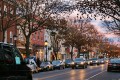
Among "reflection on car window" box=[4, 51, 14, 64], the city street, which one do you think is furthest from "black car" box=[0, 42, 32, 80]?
Answer: the city street

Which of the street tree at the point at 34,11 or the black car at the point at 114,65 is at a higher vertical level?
the street tree at the point at 34,11

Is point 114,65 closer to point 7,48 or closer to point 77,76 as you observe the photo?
point 77,76

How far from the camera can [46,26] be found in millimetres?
49844

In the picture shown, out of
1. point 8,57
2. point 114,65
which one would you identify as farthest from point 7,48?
point 114,65

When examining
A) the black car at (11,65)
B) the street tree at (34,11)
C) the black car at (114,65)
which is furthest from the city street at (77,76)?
the black car at (11,65)

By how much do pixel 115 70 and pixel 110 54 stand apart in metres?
142

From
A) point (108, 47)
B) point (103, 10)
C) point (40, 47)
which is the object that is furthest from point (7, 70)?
point (108, 47)

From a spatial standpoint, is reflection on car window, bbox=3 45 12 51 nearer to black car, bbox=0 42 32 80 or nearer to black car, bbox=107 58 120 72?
black car, bbox=0 42 32 80

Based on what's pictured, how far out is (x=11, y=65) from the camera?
35.3 ft

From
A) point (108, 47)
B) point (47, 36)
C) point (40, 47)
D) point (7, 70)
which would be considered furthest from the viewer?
point (108, 47)

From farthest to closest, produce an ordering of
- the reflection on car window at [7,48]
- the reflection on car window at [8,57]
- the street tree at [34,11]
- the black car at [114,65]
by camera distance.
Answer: the street tree at [34,11] → the black car at [114,65] → the reflection on car window at [7,48] → the reflection on car window at [8,57]

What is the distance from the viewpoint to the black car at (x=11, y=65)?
1039 centimetres

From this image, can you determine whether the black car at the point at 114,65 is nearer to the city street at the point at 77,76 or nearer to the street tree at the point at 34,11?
the city street at the point at 77,76

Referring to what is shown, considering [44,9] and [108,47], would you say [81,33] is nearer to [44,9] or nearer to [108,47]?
[44,9]
